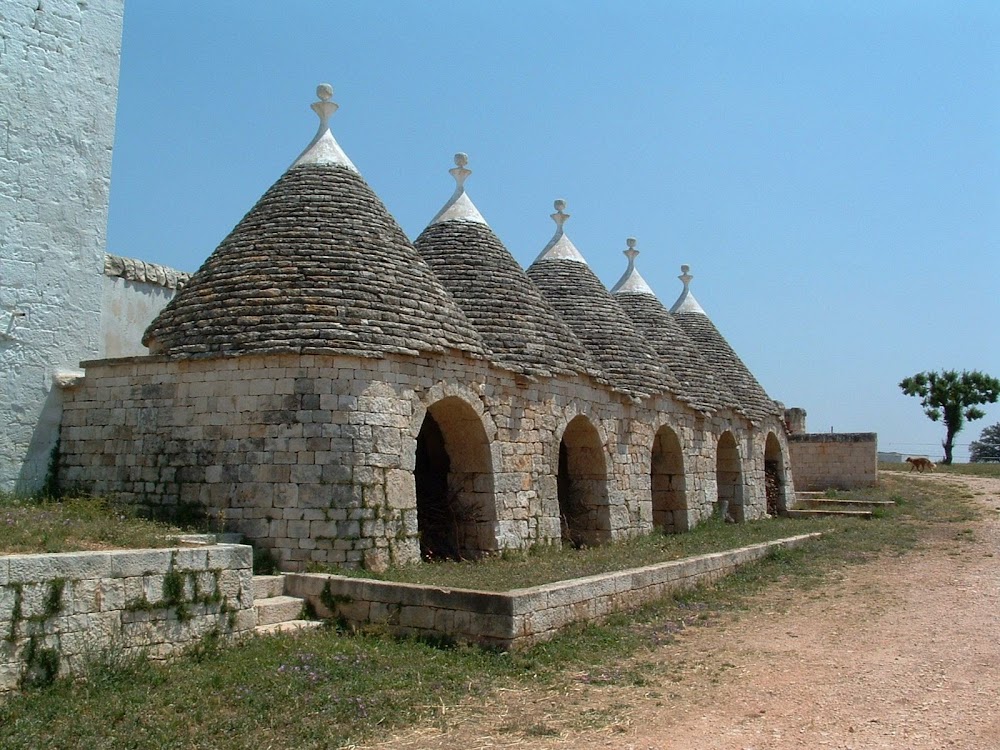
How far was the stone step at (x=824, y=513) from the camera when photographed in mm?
19062

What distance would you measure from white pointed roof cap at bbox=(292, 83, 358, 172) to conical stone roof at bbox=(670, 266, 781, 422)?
10737 mm

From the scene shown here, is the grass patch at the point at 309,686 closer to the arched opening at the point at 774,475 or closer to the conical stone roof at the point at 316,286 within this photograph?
the conical stone roof at the point at 316,286

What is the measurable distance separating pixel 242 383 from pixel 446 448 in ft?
9.37

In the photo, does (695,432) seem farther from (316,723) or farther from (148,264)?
(316,723)

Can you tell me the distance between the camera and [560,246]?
16453 mm

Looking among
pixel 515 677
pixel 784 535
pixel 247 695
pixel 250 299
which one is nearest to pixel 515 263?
pixel 250 299

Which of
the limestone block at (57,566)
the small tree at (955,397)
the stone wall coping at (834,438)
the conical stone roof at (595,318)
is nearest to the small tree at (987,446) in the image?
the small tree at (955,397)

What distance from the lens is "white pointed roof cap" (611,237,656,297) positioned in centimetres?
1906

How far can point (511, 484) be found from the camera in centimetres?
1127

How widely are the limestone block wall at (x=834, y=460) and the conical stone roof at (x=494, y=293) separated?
45.5 feet

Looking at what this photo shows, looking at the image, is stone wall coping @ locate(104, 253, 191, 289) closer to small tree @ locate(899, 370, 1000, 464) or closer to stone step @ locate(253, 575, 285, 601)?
stone step @ locate(253, 575, 285, 601)

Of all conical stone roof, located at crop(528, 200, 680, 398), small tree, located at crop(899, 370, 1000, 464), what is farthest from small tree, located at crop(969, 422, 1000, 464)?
conical stone roof, located at crop(528, 200, 680, 398)

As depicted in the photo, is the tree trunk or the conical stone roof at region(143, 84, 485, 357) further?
the tree trunk

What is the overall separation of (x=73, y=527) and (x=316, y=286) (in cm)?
349
